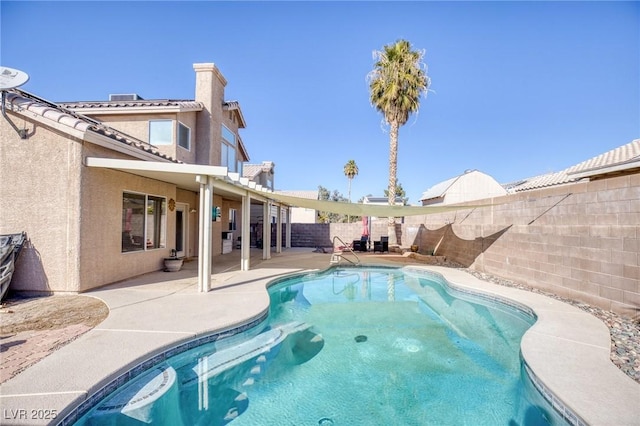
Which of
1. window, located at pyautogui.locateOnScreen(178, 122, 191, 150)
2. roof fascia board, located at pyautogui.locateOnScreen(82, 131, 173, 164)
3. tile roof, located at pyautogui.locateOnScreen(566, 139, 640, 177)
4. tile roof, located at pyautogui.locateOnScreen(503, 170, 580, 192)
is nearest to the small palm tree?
tile roof, located at pyautogui.locateOnScreen(503, 170, 580, 192)

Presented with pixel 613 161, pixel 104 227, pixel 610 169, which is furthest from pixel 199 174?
pixel 613 161

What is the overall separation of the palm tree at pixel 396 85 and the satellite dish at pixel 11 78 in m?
16.9

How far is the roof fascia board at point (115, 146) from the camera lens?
7.68m

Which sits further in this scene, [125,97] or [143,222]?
[125,97]

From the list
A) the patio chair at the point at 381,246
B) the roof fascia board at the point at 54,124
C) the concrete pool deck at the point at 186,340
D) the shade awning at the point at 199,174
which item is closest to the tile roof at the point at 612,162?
the shade awning at the point at 199,174

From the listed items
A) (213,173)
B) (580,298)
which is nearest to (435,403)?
(580,298)

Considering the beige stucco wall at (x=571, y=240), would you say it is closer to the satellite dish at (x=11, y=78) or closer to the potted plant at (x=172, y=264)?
the potted plant at (x=172, y=264)

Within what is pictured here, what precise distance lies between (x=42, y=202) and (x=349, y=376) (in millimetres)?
8811

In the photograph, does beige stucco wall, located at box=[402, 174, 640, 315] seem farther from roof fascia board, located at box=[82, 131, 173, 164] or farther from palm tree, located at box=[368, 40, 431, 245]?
roof fascia board, located at box=[82, 131, 173, 164]

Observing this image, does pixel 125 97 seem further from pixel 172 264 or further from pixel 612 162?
pixel 612 162

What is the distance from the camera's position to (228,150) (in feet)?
61.5

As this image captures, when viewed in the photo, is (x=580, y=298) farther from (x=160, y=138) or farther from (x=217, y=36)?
(x=217, y=36)

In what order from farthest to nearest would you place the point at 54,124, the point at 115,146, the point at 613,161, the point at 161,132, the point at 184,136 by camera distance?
the point at 184,136
the point at 161,132
the point at 613,161
the point at 115,146
the point at 54,124

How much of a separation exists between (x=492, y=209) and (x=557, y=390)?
9757 mm
